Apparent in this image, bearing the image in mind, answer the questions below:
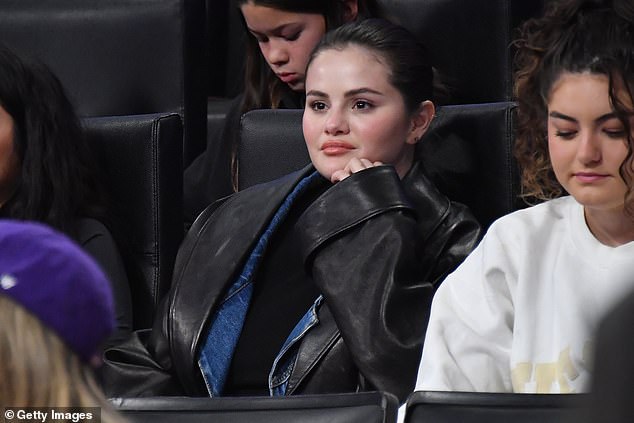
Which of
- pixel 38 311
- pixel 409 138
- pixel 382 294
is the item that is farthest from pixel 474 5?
pixel 38 311

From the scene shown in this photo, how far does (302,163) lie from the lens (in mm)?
2248

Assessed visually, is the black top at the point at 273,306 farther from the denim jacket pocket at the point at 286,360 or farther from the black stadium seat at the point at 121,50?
the black stadium seat at the point at 121,50

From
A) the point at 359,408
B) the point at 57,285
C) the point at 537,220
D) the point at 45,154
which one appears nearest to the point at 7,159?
the point at 45,154

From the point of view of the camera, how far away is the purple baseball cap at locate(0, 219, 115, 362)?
2.45 ft

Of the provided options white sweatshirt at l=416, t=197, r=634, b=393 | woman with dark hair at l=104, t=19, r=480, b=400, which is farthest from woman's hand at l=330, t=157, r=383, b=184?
white sweatshirt at l=416, t=197, r=634, b=393

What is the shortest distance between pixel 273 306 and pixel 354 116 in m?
0.35

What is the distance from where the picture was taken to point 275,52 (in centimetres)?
242


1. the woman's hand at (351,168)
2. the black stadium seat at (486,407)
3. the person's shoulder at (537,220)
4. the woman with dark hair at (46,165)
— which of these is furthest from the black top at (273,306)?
the black stadium seat at (486,407)

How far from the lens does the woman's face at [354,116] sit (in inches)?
78.7

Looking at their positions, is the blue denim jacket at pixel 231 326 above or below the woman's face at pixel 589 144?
below

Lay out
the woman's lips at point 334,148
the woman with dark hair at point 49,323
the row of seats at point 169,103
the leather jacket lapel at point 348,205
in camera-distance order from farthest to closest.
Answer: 1. the row of seats at point 169,103
2. the woman's lips at point 334,148
3. the leather jacket lapel at point 348,205
4. the woman with dark hair at point 49,323

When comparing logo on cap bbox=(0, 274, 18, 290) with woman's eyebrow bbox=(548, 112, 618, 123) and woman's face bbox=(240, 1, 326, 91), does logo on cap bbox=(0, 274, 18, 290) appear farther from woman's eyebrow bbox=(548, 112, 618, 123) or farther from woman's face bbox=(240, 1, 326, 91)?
woman's face bbox=(240, 1, 326, 91)

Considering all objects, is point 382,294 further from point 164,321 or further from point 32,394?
point 32,394

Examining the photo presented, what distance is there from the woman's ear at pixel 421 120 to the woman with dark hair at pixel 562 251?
0.43m
